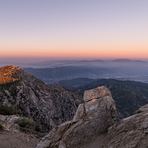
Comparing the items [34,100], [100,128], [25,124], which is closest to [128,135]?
[100,128]

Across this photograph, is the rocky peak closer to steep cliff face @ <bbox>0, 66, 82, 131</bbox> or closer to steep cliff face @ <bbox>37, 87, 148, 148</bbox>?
steep cliff face @ <bbox>0, 66, 82, 131</bbox>

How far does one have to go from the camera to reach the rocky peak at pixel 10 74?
10177 centimetres

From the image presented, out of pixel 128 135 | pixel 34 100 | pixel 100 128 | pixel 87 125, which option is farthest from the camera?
pixel 34 100

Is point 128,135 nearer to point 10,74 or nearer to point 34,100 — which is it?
point 34,100

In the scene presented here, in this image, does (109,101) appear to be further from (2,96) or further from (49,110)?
(49,110)

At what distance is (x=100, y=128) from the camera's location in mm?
19766

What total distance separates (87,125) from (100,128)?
32.6 inches

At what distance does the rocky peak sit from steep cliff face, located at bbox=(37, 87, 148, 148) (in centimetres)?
8007

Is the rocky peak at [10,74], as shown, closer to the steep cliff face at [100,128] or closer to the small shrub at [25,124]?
the small shrub at [25,124]

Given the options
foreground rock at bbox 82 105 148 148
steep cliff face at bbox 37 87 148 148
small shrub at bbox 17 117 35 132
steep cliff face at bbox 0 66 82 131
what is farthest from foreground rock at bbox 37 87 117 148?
steep cliff face at bbox 0 66 82 131

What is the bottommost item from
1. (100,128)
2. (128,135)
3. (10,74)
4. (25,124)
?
(25,124)

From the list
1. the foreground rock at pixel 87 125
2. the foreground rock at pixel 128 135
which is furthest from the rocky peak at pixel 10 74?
the foreground rock at pixel 128 135

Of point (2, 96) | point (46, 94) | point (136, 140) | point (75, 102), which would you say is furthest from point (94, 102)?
point (75, 102)

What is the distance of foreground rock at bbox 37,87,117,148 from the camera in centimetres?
1964
